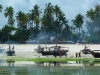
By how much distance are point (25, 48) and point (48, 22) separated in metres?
43.0

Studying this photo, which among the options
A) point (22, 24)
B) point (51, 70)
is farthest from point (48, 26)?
point (51, 70)

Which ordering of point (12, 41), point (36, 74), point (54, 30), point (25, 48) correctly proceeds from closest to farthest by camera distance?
point (36, 74), point (25, 48), point (12, 41), point (54, 30)

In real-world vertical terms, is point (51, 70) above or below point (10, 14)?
below

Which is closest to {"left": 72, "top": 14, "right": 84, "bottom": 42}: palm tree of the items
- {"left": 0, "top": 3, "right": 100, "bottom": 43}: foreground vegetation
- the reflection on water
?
{"left": 0, "top": 3, "right": 100, "bottom": 43}: foreground vegetation

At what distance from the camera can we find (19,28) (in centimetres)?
15588

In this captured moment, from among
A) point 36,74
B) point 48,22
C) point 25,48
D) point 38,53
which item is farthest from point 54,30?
point 36,74

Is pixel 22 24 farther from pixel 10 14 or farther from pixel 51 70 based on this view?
pixel 51 70

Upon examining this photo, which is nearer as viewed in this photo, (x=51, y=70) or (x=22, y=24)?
(x=51, y=70)

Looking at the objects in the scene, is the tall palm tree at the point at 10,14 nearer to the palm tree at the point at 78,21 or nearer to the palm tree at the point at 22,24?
the palm tree at the point at 22,24

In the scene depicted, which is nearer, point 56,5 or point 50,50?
point 50,50

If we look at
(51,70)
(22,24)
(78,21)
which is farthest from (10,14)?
(51,70)

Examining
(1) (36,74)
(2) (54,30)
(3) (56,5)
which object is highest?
(3) (56,5)

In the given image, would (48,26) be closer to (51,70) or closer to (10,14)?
(10,14)

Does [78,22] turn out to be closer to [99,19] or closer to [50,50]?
[99,19]
